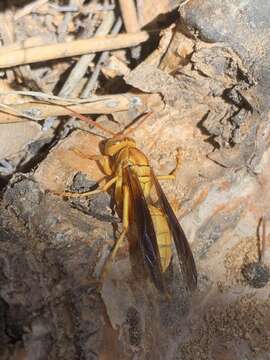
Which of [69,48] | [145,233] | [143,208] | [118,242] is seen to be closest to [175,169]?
[143,208]

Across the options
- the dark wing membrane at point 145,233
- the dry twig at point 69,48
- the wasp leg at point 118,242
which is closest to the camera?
the wasp leg at point 118,242

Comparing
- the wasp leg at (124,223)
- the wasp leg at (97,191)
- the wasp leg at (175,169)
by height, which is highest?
the wasp leg at (175,169)

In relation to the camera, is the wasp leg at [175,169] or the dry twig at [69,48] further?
the wasp leg at [175,169]

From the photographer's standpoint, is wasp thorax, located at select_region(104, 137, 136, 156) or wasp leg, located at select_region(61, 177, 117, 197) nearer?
wasp leg, located at select_region(61, 177, 117, 197)

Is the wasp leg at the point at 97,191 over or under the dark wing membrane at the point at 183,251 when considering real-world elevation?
over

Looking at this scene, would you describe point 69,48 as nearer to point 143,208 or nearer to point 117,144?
point 117,144

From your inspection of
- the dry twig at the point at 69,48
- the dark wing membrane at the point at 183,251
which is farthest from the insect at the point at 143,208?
the dry twig at the point at 69,48

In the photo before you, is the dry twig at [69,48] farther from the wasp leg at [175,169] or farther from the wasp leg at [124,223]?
the wasp leg at [124,223]

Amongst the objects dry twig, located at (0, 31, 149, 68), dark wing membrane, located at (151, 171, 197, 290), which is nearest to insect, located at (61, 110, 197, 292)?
dark wing membrane, located at (151, 171, 197, 290)

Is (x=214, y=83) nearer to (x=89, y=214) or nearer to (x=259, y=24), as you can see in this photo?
(x=259, y=24)

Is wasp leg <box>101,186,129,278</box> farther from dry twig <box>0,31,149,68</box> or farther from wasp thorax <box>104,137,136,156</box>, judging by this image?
dry twig <box>0,31,149,68</box>
